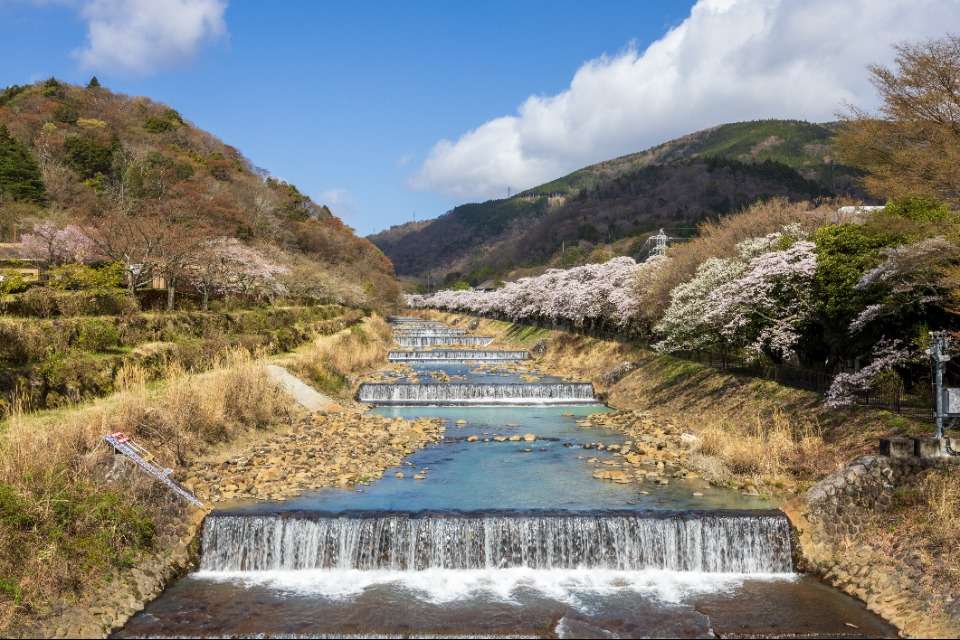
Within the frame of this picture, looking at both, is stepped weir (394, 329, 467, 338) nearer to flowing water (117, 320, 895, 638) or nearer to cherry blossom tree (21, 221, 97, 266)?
cherry blossom tree (21, 221, 97, 266)

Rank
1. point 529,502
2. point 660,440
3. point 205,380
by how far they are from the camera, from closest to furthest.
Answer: point 529,502
point 205,380
point 660,440

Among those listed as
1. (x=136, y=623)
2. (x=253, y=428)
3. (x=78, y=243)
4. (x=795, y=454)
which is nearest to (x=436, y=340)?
(x=78, y=243)

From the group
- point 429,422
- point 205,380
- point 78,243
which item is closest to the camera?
point 205,380

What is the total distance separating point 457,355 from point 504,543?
40642 millimetres

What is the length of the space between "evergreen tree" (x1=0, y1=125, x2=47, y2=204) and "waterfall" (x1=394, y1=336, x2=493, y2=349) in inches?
1450

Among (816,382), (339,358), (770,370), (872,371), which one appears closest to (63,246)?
(339,358)

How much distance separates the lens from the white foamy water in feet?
41.0

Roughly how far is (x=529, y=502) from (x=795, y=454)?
26.0ft

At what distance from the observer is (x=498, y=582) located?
43.0 ft

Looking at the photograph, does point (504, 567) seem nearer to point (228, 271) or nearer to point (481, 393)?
point (481, 393)

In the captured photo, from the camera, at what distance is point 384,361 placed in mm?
49656

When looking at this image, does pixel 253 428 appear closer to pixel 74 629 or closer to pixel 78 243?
pixel 74 629

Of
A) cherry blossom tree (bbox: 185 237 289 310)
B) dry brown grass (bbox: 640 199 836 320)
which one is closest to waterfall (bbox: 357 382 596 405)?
dry brown grass (bbox: 640 199 836 320)

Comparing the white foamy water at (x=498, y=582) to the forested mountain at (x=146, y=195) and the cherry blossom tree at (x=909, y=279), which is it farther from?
the forested mountain at (x=146, y=195)
